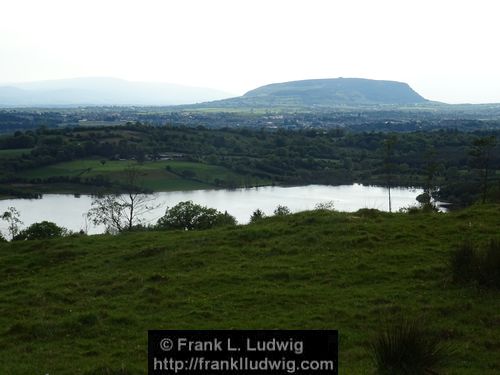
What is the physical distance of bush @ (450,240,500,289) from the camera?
10516mm

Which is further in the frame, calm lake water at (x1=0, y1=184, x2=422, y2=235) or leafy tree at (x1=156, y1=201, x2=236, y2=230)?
calm lake water at (x1=0, y1=184, x2=422, y2=235)

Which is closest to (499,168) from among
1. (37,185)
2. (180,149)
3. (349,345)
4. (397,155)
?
(397,155)

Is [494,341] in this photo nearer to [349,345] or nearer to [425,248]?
[349,345]

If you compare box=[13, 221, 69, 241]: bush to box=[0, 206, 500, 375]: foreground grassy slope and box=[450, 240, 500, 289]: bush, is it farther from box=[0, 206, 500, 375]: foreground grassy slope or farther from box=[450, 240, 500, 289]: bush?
box=[450, 240, 500, 289]: bush

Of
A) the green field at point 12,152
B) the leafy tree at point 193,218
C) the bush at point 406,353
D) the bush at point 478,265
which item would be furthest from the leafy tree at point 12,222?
the green field at point 12,152

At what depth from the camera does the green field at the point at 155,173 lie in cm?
8412

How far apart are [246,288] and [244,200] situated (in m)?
63.3

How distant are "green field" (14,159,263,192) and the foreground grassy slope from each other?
66920mm

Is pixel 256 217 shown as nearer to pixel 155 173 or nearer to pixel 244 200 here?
pixel 244 200

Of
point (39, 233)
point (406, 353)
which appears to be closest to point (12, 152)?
point (39, 233)

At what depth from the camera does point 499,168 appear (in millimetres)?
78125

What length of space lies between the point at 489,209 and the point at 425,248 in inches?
200

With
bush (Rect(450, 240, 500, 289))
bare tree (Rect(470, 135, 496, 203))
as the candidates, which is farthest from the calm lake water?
bush (Rect(450, 240, 500, 289))

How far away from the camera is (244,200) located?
74688 mm
